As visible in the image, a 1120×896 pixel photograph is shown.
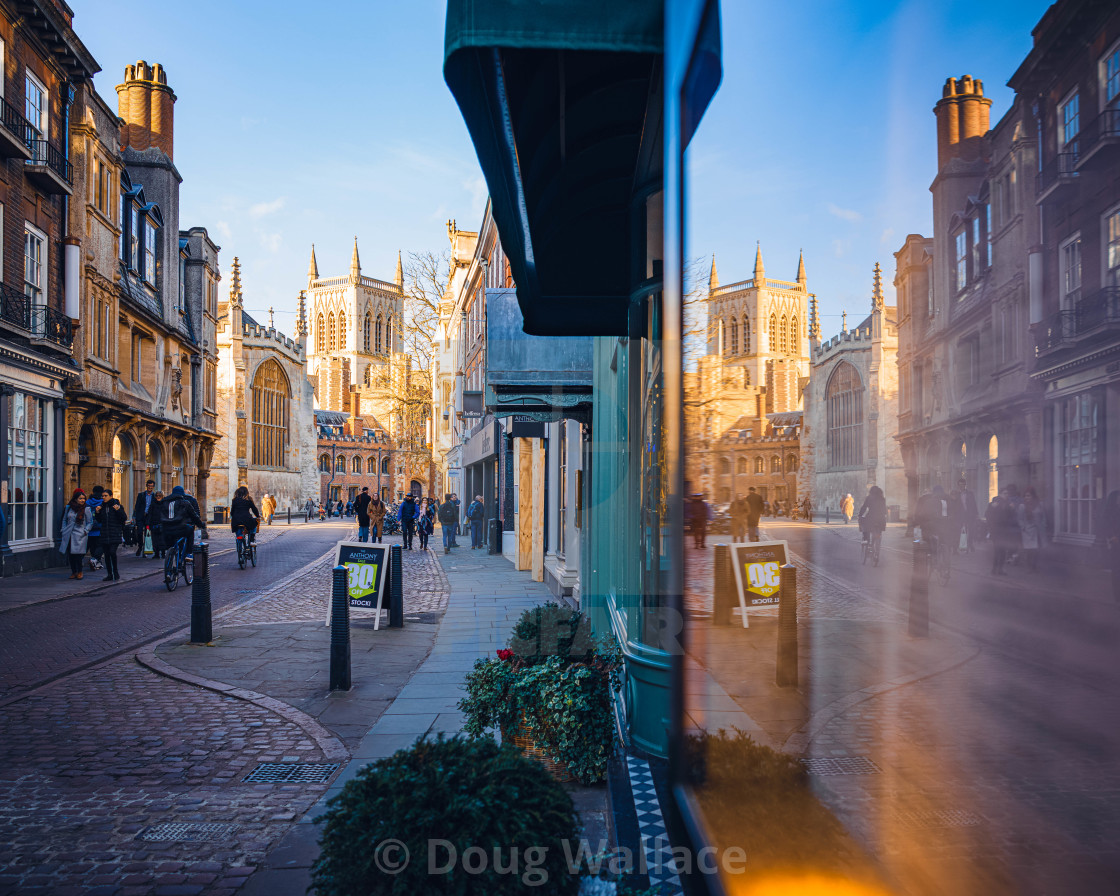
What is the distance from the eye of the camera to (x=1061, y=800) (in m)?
0.85

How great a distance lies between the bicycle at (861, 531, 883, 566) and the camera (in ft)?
3.59

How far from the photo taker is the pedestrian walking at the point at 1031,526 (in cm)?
87

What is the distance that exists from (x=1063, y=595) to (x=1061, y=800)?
8.2 inches

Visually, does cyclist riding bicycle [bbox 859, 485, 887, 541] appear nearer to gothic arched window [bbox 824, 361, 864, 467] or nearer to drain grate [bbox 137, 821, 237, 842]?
gothic arched window [bbox 824, 361, 864, 467]

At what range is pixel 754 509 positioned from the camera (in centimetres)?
147

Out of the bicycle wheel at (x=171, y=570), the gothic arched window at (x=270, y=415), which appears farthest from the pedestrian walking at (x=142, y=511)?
the gothic arched window at (x=270, y=415)

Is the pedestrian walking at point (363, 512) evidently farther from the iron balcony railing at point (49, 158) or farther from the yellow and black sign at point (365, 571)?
the yellow and black sign at point (365, 571)

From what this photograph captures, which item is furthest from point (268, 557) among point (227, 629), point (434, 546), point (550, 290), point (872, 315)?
point (872, 315)

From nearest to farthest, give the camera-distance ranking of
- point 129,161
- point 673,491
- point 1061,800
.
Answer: point 1061,800, point 673,491, point 129,161

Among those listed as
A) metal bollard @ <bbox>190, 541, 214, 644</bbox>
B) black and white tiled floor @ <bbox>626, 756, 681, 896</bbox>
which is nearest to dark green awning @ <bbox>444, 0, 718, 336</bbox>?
black and white tiled floor @ <bbox>626, 756, 681, 896</bbox>

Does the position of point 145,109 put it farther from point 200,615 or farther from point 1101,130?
point 1101,130

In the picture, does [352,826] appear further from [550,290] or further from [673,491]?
[550,290]

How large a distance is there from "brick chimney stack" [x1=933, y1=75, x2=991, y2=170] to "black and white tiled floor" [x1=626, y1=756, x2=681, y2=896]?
166 cm

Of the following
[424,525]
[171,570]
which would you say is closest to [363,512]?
[424,525]
